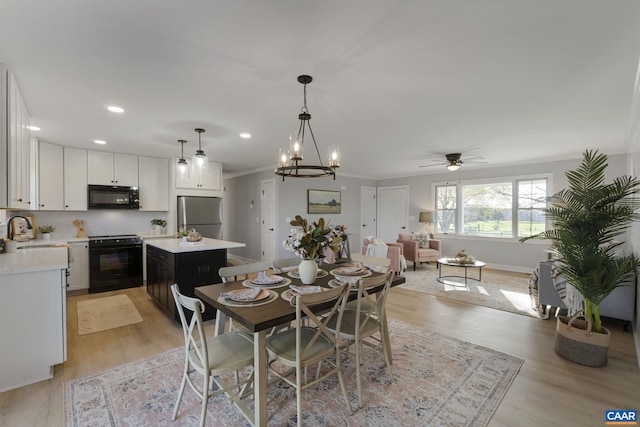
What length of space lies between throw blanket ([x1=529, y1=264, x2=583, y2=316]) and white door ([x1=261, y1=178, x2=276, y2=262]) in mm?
4788

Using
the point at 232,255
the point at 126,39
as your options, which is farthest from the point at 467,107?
the point at 232,255

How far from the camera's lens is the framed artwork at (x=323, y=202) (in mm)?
7164

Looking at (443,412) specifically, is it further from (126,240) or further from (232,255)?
(232,255)

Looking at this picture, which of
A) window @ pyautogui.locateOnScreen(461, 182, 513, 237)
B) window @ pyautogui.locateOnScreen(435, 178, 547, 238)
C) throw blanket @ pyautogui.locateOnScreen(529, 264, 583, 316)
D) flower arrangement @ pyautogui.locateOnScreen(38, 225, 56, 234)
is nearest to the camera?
throw blanket @ pyautogui.locateOnScreen(529, 264, 583, 316)

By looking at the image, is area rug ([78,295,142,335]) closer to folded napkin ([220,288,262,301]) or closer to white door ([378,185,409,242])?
folded napkin ([220,288,262,301])

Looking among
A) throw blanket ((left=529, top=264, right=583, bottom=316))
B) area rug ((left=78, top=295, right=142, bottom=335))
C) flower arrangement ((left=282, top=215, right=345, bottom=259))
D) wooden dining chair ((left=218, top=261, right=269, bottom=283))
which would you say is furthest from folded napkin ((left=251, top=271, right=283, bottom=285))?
throw blanket ((left=529, top=264, right=583, bottom=316))

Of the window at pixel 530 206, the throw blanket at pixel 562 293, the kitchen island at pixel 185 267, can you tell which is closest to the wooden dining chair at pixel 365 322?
the kitchen island at pixel 185 267

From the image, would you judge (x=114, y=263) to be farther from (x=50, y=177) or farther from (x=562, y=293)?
(x=562, y=293)

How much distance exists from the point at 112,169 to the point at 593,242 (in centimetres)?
665

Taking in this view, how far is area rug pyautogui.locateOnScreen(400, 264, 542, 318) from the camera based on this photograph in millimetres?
4004

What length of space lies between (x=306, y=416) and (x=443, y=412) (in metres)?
0.92

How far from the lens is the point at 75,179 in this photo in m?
4.67

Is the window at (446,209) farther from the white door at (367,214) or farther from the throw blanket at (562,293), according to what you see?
the throw blanket at (562,293)

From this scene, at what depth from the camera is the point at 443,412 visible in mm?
1895
